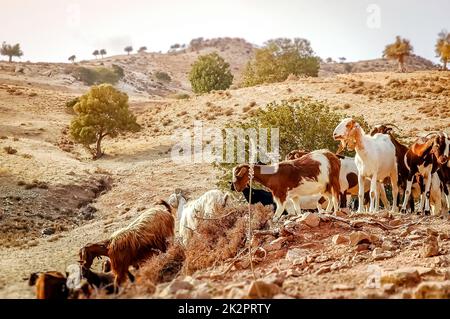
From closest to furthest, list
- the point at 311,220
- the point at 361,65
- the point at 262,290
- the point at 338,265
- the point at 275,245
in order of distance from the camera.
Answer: the point at 262,290
the point at 338,265
the point at 275,245
the point at 311,220
the point at 361,65

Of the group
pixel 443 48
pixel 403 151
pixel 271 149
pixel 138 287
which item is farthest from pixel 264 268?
pixel 443 48

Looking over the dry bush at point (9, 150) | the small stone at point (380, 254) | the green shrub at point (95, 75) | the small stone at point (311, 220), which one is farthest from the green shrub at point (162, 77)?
the small stone at point (380, 254)

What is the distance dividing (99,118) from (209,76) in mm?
28776

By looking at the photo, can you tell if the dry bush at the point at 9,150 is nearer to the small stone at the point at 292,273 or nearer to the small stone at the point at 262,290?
the small stone at the point at 292,273

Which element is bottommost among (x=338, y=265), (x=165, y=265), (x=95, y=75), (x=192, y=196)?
(x=192, y=196)

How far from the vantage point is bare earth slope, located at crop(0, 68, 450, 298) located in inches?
305

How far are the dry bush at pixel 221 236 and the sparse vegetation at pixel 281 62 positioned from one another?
47778 mm

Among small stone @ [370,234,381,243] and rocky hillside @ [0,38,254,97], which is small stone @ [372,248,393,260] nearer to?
small stone @ [370,234,381,243]

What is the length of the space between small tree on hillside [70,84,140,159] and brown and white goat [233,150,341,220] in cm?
2567

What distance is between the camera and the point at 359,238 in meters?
8.13

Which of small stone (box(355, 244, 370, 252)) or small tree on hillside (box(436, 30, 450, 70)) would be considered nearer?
small stone (box(355, 244, 370, 252))

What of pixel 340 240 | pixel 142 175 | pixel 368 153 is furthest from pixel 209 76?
pixel 340 240

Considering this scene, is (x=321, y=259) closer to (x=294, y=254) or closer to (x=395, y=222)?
(x=294, y=254)

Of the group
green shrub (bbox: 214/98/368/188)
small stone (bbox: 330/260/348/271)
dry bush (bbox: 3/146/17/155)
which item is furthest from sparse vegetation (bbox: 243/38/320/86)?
small stone (bbox: 330/260/348/271)
